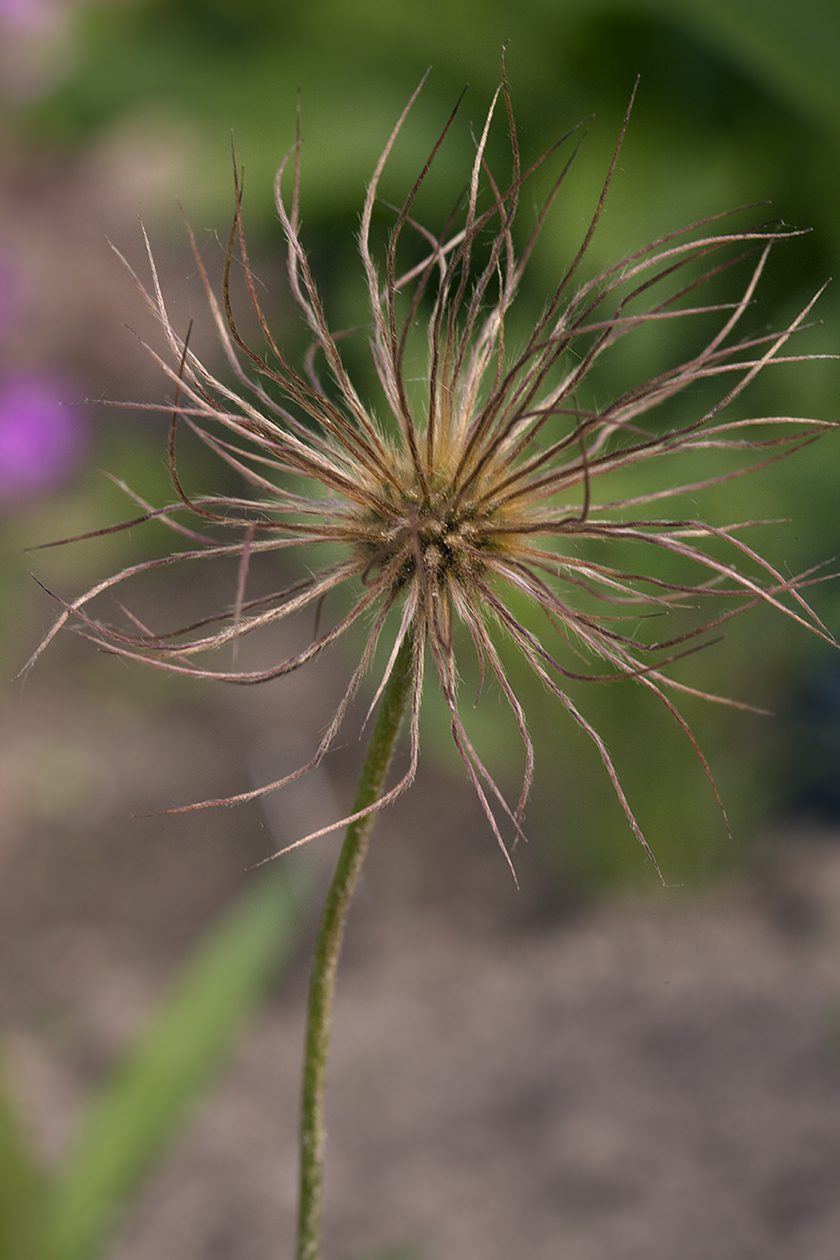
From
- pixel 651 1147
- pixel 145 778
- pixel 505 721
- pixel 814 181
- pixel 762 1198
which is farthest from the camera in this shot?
pixel 145 778

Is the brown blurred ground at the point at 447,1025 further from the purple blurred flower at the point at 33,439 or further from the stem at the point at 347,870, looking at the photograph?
the stem at the point at 347,870

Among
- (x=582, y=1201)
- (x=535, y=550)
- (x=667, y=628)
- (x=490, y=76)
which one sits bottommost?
(x=582, y=1201)

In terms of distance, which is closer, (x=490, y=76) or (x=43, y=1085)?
(x=43, y=1085)

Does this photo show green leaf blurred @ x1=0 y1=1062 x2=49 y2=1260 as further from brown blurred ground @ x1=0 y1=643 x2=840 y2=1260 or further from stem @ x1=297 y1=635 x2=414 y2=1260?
stem @ x1=297 y1=635 x2=414 y2=1260

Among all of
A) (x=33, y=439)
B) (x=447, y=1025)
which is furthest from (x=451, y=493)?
(x=33, y=439)

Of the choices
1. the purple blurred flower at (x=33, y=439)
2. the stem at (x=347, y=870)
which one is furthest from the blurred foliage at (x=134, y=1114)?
the purple blurred flower at (x=33, y=439)

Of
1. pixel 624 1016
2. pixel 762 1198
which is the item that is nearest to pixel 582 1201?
pixel 762 1198

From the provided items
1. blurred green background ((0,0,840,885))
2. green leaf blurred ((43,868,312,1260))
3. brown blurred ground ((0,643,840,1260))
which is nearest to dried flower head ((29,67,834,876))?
blurred green background ((0,0,840,885))

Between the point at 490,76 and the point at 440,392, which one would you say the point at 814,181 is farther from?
the point at 440,392
